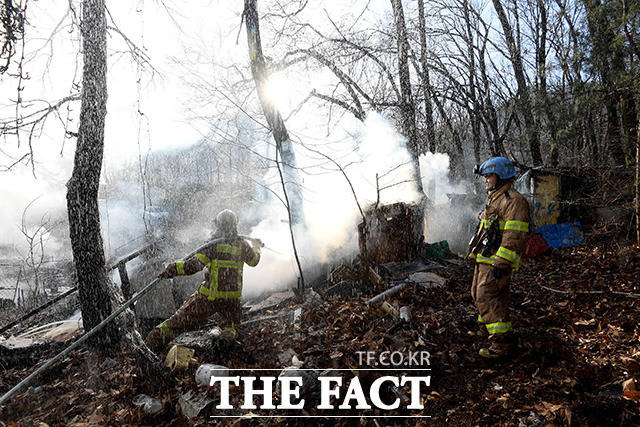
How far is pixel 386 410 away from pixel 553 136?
11.1 metres

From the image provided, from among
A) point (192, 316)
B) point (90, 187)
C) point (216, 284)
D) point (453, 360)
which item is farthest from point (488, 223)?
point (90, 187)

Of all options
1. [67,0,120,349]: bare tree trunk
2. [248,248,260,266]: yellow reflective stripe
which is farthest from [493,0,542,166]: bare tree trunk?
[67,0,120,349]: bare tree trunk

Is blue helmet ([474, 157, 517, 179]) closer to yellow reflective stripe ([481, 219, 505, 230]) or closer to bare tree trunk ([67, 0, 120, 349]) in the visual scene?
yellow reflective stripe ([481, 219, 505, 230])

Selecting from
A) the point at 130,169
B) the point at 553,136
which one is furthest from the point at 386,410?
the point at 130,169

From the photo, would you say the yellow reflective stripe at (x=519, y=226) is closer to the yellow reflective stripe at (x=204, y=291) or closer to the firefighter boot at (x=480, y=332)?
the firefighter boot at (x=480, y=332)

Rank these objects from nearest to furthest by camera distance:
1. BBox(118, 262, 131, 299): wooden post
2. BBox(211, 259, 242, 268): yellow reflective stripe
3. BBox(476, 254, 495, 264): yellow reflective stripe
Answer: BBox(476, 254, 495, 264): yellow reflective stripe < BBox(211, 259, 242, 268): yellow reflective stripe < BBox(118, 262, 131, 299): wooden post

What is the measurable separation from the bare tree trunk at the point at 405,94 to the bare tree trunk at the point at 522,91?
386cm

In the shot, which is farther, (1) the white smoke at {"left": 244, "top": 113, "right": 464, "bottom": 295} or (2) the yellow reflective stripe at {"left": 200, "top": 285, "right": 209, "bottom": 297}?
(1) the white smoke at {"left": 244, "top": 113, "right": 464, "bottom": 295}

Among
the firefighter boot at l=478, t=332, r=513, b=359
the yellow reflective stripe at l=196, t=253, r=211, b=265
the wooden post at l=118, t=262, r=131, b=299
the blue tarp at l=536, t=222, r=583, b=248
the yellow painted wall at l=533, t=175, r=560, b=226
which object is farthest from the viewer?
the yellow painted wall at l=533, t=175, r=560, b=226

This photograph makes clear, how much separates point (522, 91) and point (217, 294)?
490 inches

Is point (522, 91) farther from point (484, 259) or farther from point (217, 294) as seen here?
point (217, 294)

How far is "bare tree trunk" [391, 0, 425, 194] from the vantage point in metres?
11.2

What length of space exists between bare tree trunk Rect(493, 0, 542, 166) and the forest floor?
23.4 feet

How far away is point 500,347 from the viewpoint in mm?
3486
